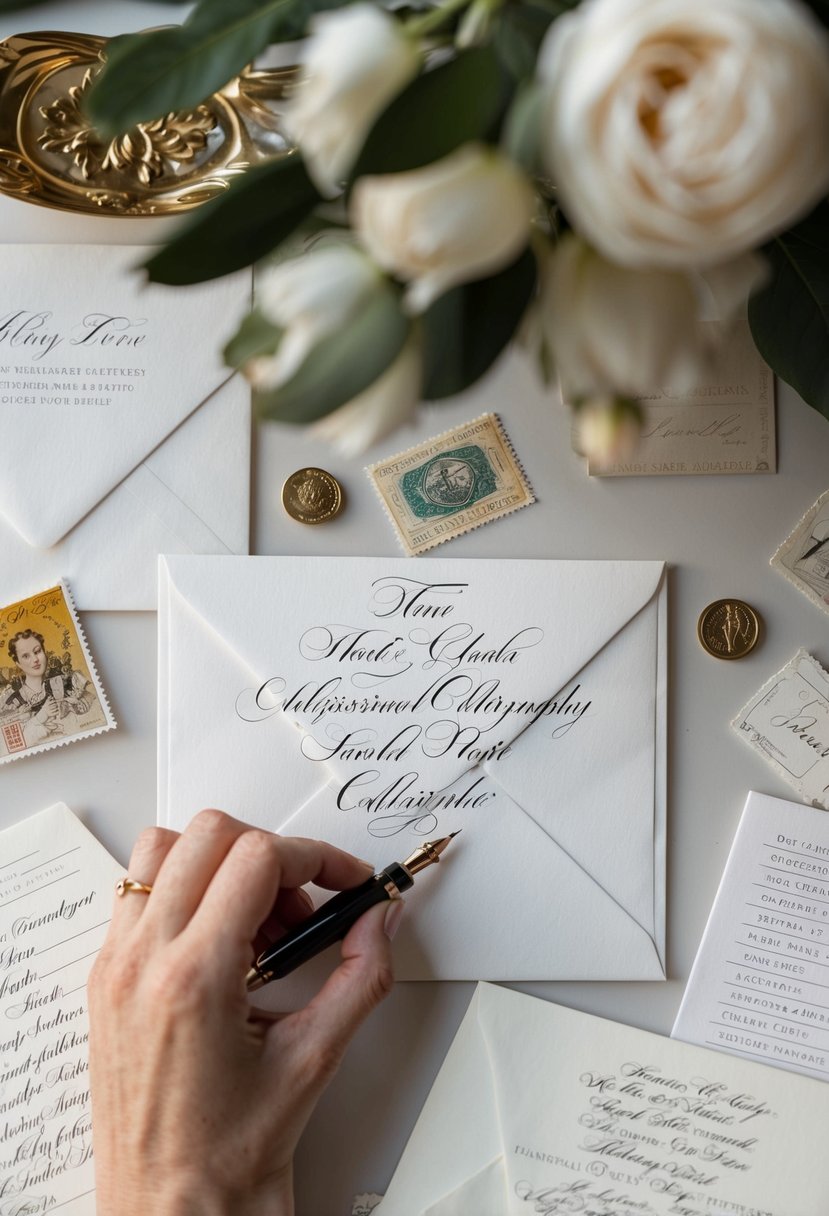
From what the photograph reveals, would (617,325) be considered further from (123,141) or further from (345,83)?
(123,141)

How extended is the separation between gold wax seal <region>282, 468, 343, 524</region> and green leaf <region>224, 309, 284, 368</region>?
0.38m

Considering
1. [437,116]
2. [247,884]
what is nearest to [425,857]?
[247,884]

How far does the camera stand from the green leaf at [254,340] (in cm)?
35

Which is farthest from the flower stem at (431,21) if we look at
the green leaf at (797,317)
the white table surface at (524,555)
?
the white table surface at (524,555)

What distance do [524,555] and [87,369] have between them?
0.36m

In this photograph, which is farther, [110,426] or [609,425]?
[110,426]

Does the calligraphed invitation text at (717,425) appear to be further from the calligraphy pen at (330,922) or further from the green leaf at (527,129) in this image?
the green leaf at (527,129)

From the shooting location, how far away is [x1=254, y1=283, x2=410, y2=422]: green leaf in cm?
32

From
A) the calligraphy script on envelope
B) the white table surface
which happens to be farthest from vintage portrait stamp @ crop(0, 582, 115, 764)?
the calligraphy script on envelope

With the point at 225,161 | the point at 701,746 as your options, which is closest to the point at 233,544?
the point at 225,161

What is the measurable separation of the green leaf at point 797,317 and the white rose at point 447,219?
0.32 m

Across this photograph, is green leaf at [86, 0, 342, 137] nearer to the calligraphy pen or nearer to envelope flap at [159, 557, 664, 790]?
envelope flap at [159, 557, 664, 790]

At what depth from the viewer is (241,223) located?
42cm

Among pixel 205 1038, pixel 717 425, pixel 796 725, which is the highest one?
pixel 717 425
